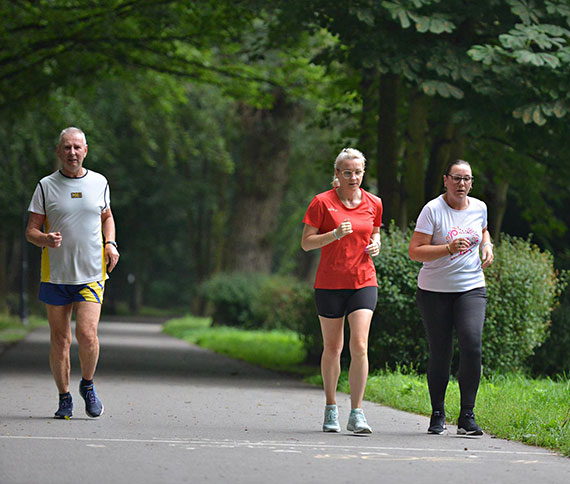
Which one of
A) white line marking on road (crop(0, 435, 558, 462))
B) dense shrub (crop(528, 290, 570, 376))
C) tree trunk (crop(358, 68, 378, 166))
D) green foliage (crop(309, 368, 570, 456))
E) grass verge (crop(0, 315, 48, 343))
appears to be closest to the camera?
white line marking on road (crop(0, 435, 558, 462))

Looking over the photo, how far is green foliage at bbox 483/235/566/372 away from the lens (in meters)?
12.5

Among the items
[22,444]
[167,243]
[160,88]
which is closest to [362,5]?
[22,444]

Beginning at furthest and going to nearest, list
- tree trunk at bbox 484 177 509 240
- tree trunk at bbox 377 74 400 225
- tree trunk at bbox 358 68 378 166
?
tree trunk at bbox 484 177 509 240
tree trunk at bbox 358 68 378 166
tree trunk at bbox 377 74 400 225

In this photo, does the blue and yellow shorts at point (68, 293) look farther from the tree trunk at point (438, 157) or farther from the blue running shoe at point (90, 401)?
the tree trunk at point (438, 157)

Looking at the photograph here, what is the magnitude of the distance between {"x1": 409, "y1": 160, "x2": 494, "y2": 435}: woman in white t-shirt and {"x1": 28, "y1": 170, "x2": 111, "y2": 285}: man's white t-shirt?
239cm

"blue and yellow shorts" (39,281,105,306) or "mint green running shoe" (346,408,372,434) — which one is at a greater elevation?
"blue and yellow shorts" (39,281,105,306)

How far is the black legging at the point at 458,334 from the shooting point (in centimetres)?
811

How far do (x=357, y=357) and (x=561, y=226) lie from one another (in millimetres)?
12878

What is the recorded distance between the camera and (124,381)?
12.9 meters

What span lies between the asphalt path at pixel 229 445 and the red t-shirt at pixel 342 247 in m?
1.12

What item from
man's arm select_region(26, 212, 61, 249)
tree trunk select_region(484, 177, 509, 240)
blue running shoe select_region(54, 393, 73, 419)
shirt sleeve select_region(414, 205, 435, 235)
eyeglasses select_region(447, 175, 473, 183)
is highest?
tree trunk select_region(484, 177, 509, 240)

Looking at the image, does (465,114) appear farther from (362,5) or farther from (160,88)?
(160,88)

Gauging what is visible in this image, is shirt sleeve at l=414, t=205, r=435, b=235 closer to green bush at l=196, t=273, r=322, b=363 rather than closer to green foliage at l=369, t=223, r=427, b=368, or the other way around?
green foliage at l=369, t=223, r=427, b=368

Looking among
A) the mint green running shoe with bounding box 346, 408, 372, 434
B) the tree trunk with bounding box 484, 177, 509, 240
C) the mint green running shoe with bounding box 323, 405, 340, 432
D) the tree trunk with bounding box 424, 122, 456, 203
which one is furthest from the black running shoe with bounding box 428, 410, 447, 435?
the tree trunk with bounding box 484, 177, 509, 240
